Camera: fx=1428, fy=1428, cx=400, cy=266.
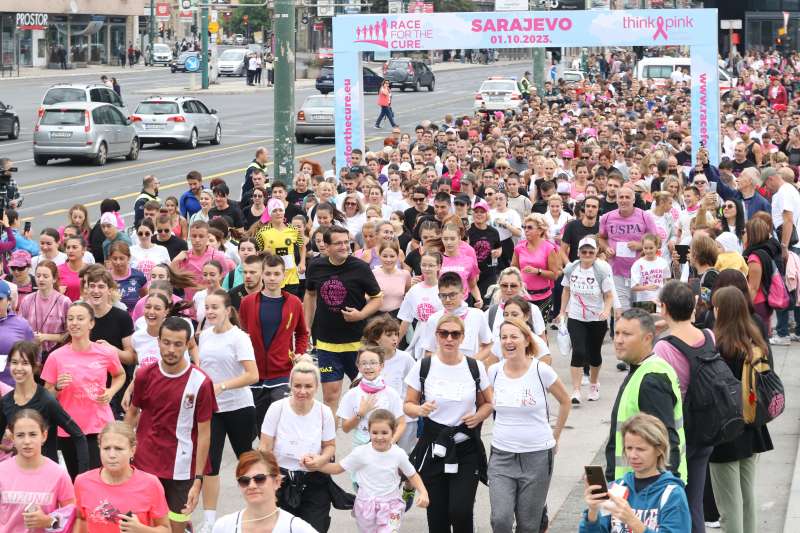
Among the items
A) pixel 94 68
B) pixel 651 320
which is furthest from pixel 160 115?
pixel 94 68

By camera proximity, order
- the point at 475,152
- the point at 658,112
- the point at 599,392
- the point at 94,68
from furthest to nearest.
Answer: the point at 94,68, the point at 658,112, the point at 475,152, the point at 599,392

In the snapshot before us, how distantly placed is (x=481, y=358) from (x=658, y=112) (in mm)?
23434

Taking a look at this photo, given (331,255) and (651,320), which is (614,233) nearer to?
(331,255)

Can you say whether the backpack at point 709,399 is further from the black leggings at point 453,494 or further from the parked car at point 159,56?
the parked car at point 159,56

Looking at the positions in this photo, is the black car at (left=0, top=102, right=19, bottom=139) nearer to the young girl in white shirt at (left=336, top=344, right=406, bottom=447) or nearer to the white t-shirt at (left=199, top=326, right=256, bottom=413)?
the white t-shirt at (left=199, top=326, right=256, bottom=413)

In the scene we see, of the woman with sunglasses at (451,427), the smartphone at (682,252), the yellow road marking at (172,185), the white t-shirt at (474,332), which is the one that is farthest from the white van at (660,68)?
the woman with sunglasses at (451,427)

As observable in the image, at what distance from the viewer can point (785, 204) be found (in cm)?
1548

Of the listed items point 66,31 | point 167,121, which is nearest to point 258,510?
point 167,121

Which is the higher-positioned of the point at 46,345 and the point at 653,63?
the point at 653,63

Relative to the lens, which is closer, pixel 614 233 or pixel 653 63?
pixel 614 233

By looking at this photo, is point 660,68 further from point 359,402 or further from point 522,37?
point 359,402

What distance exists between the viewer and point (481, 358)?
976 cm

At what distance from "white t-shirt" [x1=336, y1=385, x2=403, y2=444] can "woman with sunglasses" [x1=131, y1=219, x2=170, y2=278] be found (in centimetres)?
432

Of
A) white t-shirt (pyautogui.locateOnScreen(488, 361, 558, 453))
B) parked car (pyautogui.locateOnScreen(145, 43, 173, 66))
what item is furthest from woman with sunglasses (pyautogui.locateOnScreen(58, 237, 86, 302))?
parked car (pyautogui.locateOnScreen(145, 43, 173, 66))
